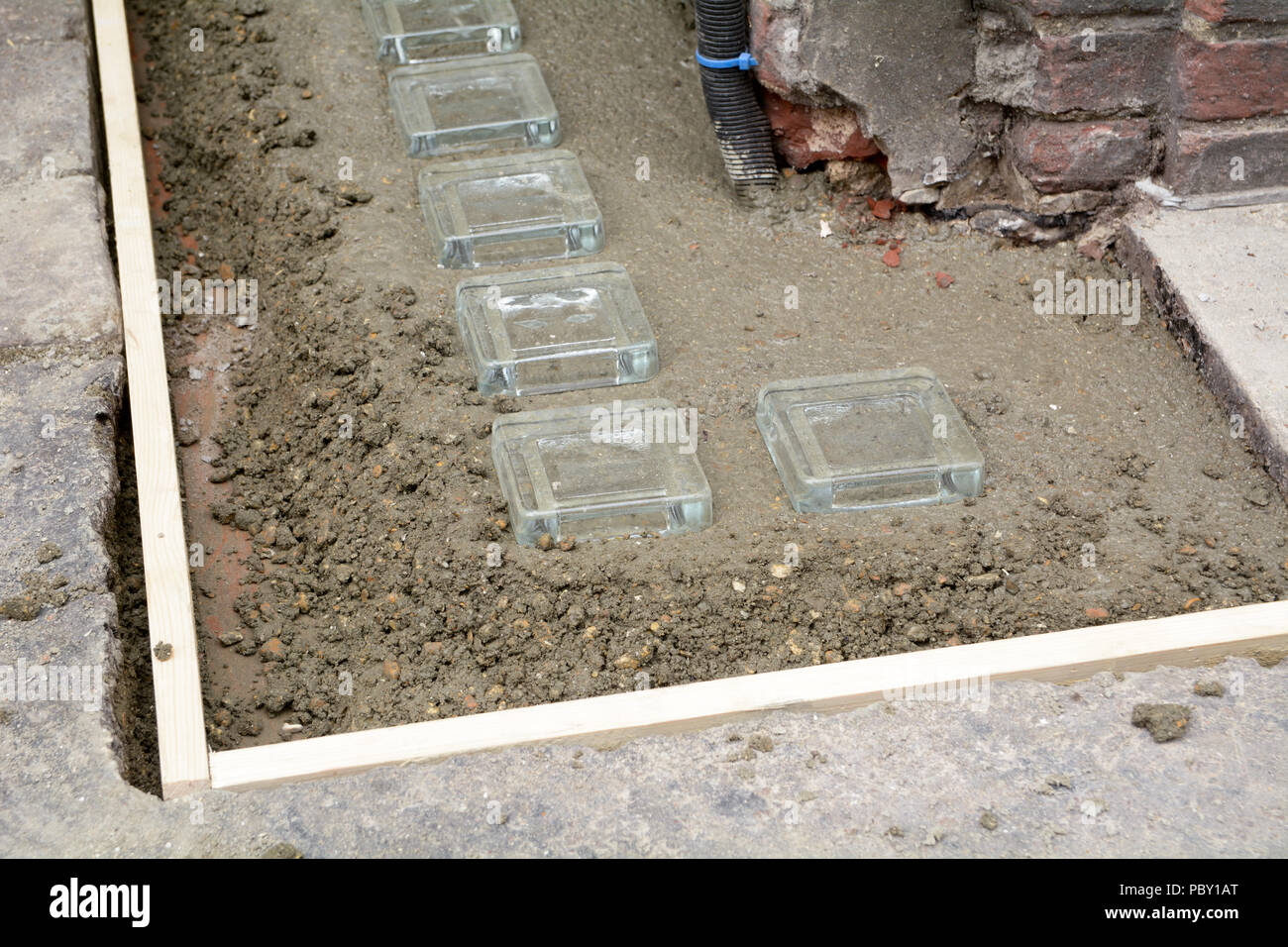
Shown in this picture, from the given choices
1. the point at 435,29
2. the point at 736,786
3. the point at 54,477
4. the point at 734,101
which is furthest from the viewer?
the point at 435,29

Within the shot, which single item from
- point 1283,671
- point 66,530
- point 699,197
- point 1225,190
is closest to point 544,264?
point 699,197

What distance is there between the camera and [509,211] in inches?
146

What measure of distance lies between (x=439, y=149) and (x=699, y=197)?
756mm

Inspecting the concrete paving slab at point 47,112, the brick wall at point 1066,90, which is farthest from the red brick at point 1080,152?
the concrete paving slab at point 47,112

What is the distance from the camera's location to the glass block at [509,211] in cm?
363

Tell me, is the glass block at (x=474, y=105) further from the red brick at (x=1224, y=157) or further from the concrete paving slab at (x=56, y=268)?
the red brick at (x=1224, y=157)

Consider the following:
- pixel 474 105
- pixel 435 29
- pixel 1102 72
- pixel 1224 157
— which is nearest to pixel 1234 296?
pixel 1224 157

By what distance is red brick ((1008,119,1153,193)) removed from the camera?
11.8 feet

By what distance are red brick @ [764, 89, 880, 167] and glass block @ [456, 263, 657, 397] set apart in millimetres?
723

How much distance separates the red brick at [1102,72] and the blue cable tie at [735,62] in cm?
76

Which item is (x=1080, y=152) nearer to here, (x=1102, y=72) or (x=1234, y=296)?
(x=1102, y=72)

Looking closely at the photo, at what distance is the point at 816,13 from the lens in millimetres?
3535

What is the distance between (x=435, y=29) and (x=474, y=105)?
0.37 metres

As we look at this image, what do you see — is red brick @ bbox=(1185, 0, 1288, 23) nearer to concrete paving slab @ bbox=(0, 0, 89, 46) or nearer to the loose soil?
the loose soil
